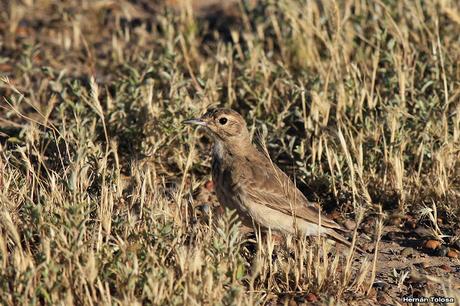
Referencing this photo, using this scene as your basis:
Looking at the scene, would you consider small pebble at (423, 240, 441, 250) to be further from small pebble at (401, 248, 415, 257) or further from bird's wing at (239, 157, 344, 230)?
bird's wing at (239, 157, 344, 230)

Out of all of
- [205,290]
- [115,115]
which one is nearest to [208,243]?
[205,290]

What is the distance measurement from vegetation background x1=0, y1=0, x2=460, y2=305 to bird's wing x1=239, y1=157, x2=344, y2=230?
0.31m

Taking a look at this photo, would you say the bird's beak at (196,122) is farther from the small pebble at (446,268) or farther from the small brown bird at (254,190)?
the small pebble at (446,268)

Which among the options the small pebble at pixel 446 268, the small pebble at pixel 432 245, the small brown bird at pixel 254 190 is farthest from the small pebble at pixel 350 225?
the small pebble at pixel 446 268

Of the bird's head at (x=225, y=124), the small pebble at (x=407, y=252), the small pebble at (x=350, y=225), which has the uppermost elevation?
the bird's head at (x=225, y=124)

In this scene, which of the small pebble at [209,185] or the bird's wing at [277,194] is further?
the small pebble at [209,185]

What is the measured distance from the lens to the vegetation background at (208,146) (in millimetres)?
5945

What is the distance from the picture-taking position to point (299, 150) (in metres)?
8.32

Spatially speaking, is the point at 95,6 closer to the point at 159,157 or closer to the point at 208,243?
the point at 159,157

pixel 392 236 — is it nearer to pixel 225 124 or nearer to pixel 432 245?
pixel 432 245

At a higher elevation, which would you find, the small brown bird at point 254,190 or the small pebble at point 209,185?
the small brown bird at point 254,190

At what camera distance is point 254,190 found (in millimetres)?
7488

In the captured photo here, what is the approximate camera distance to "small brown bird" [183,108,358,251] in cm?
738

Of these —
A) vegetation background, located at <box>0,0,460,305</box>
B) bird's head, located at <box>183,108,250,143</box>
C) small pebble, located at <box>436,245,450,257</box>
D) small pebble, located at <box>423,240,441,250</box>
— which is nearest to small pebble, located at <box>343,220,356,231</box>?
vegetation background, located at <box>0,0,460,305</box>
